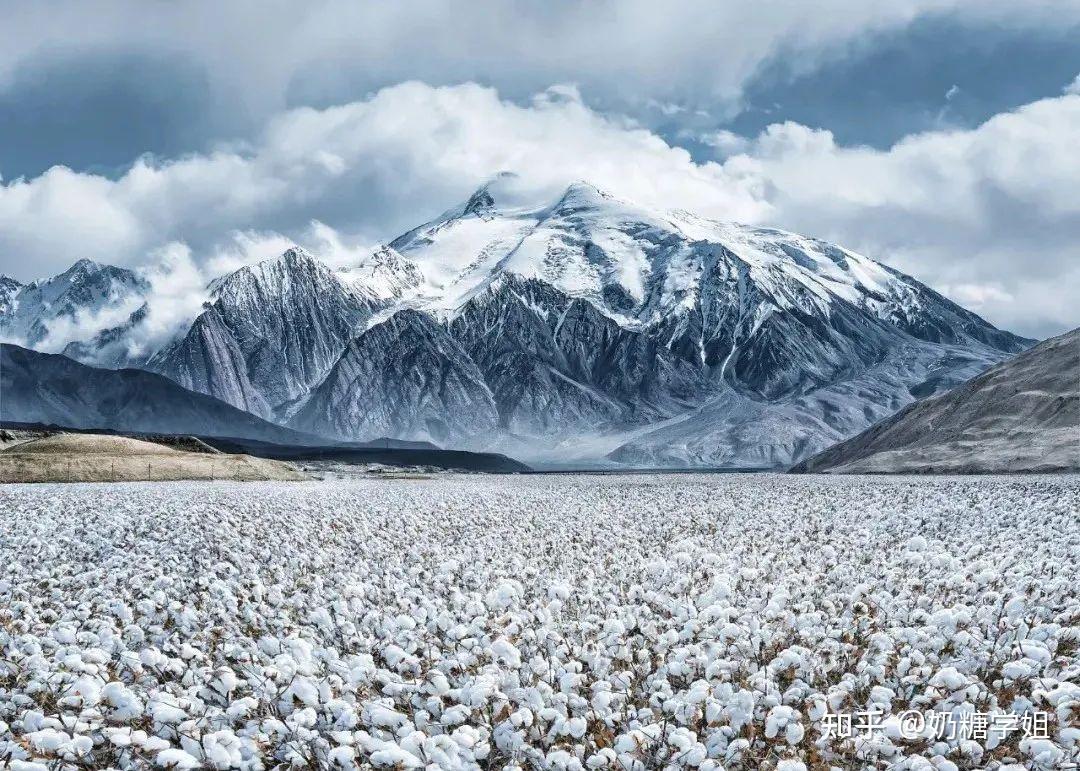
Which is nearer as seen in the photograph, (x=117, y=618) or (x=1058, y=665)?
(x=1058, y=665)

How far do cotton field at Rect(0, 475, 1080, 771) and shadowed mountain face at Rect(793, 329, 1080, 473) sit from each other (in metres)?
54.0

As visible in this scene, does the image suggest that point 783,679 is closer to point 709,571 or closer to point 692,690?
point 692,690

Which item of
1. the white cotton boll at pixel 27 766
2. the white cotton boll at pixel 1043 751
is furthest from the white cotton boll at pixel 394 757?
the white cotton boll at pixel 1043 751

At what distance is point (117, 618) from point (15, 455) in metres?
55.7

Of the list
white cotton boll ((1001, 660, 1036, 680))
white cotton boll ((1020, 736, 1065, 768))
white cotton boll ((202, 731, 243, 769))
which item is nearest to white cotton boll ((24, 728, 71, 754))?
white cotton boll ((202, 731, 243, 769))

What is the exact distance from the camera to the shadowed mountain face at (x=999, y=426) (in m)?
66.3

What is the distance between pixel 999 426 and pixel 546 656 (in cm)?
7773

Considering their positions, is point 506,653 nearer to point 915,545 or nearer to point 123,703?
point 123,703

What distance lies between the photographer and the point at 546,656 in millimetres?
9266

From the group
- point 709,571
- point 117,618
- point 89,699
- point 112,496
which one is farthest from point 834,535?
point 112,496

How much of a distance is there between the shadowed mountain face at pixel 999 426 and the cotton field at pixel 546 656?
5403 cm

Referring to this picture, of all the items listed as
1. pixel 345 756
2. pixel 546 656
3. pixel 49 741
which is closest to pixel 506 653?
pixel 546 656

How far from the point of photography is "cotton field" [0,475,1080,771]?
23.0ft

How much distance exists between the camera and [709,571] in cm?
1397
